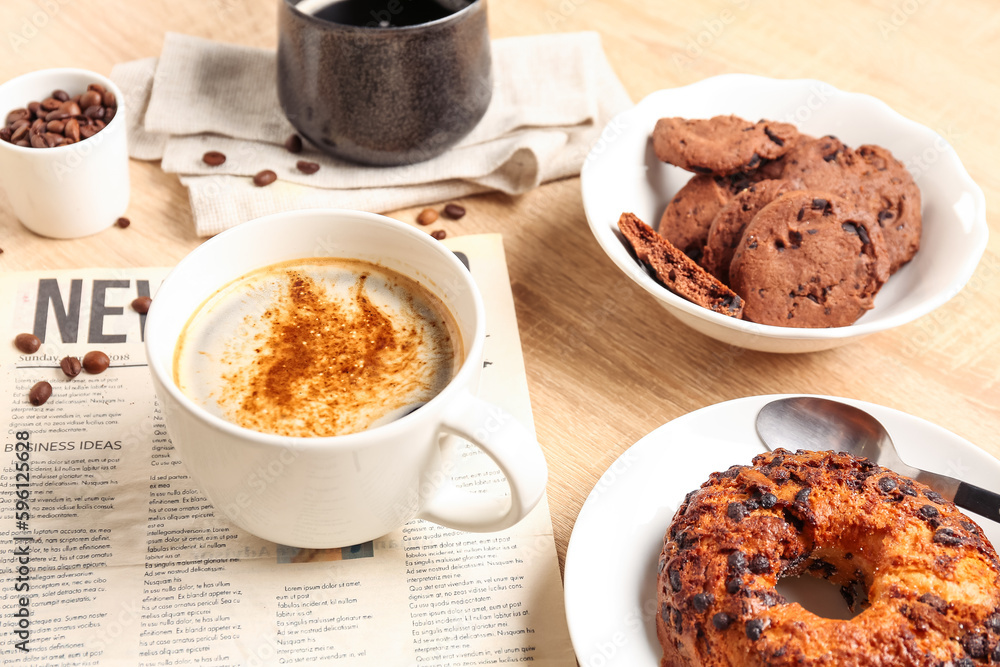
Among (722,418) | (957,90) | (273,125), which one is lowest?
(273,125)

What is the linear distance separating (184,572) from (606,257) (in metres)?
0.90

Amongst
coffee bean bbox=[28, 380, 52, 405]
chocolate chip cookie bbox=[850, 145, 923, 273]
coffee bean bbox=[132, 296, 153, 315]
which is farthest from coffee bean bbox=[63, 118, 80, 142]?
chocolate chip cookie bbox=[850, 145, 923, 273]

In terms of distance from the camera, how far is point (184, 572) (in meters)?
1.11

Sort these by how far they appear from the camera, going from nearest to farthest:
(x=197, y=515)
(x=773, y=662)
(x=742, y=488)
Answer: (x=773, y=662), (x=742, y=488), (x=197, y=515)

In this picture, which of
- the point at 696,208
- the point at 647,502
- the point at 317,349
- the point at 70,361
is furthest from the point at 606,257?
the point at 70,361

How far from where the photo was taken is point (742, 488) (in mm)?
1038

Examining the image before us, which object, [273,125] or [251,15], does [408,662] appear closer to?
[273,125]

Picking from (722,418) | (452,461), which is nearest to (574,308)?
(722,418)

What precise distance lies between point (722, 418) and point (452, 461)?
16.5 inches

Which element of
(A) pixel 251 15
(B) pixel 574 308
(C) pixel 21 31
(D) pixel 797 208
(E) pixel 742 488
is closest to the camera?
(E) pixel 742 488

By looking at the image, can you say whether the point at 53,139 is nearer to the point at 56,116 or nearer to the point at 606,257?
the point at 56,116

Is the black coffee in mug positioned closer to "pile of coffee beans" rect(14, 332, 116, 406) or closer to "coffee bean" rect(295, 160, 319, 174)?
"coffee bean" rect(295, 160, 319, 174)

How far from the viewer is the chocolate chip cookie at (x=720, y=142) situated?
1452mm

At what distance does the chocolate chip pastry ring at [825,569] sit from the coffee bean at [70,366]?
0.92 m
